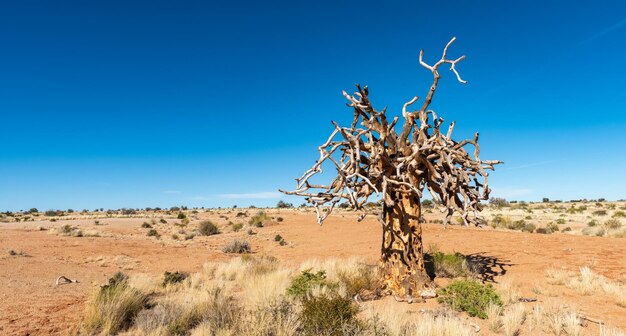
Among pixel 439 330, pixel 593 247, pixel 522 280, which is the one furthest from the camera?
pixel 593 247

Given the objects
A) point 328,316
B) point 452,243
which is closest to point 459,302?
point 328,316

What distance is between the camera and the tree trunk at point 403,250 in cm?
878

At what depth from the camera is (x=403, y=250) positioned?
8.79 m

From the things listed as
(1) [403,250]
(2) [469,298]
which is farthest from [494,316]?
(1) [403,250]

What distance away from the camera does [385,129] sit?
866cm

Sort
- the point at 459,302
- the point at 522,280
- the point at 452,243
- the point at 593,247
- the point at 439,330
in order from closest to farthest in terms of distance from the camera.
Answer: the point at 439,330
the point at 459,302
the point at 522,280
the point at 593,247
the point at 452,243

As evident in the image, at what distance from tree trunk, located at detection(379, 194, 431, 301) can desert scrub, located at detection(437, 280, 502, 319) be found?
0.69 metres

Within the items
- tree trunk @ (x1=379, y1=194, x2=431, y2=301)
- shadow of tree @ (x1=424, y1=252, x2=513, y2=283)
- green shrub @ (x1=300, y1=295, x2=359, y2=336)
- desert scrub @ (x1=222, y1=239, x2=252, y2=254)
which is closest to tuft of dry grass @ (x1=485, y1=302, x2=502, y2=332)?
tree trunk @ (x1=379, y1=194, x2=431, y2=301)

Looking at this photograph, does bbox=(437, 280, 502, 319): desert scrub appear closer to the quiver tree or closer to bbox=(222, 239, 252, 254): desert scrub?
the quiver tree

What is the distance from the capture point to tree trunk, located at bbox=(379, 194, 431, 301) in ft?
28.8

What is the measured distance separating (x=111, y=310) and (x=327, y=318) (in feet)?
14.4

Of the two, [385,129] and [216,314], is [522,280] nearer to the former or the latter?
[385,129]

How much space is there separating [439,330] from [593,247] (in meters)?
13.9

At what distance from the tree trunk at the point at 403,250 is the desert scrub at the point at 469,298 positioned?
0.69 metres
